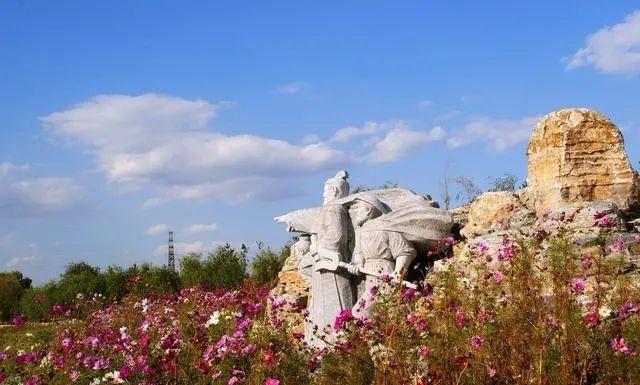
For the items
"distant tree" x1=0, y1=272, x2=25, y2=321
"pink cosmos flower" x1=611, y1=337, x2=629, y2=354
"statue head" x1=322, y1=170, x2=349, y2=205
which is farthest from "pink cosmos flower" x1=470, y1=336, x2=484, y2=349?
"distant tree" x1=0, y1=272, x2=25, y2=321

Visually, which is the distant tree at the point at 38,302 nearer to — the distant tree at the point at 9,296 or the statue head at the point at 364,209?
the distant tree at the point at 9,296

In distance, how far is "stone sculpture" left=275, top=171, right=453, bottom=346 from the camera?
856 centimetres

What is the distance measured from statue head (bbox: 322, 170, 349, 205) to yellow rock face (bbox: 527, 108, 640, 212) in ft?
8.39

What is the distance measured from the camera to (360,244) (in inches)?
348

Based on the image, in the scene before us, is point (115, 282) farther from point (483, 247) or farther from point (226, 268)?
point (483, 247)

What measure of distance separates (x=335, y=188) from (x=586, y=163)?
10.6 feet

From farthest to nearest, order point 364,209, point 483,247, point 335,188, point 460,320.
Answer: point 335,188 < point 364,209 < point 483,247 < point 460,320

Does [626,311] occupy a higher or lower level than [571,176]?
lower

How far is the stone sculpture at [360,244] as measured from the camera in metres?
8.56

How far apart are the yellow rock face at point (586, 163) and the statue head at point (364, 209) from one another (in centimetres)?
194

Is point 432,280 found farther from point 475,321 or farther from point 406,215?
point 475,321

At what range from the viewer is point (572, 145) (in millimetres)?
8461

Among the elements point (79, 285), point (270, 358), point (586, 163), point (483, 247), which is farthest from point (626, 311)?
point (79, 285)

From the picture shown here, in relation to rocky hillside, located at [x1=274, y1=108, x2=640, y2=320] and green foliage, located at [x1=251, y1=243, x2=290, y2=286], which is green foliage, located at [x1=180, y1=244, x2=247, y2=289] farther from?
rocky hillside, located at [x1=274, y1=108, x2=640, y2=320]
